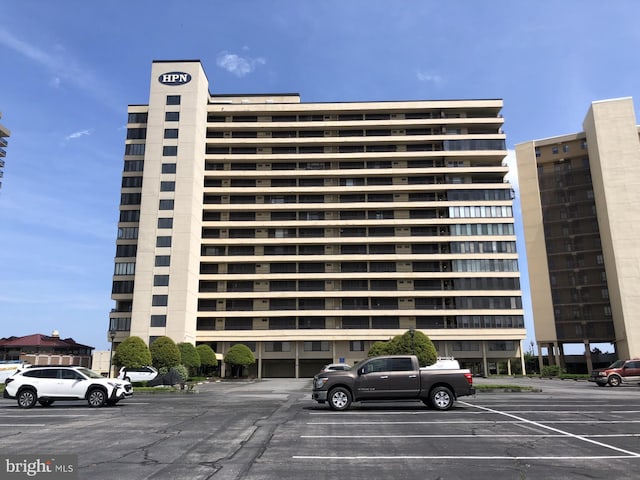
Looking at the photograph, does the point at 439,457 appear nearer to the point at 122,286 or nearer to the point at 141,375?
the point at 141,375

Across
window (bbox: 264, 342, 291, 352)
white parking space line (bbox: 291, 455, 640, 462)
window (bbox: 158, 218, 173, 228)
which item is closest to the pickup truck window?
white parking space line (bbox: 291, 455, 640, 462)

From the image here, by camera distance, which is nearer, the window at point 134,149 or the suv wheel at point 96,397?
the suv wheel at point 96,397

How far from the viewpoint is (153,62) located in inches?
2621

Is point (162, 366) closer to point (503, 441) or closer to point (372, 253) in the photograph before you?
point (372, 253)

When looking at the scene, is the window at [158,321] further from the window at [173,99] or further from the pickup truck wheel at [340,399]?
the pickup truck wheel at [340,399]

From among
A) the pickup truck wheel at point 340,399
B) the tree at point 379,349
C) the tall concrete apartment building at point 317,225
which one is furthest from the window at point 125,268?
the pickup truck wheel at point 340,399

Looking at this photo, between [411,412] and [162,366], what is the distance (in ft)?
113

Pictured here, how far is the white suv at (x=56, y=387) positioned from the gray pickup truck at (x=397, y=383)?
33.1 feet

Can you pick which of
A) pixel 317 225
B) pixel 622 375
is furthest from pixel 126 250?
pixel 622 375

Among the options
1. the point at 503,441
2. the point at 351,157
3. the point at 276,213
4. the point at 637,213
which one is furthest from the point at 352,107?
the point at 503,441

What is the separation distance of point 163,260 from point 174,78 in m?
25.9

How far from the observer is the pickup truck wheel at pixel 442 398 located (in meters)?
17.5

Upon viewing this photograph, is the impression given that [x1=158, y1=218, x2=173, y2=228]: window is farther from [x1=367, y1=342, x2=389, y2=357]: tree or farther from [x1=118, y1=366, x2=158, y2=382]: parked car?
[x1=367, y1=342, x2=389, y2=357]: tree

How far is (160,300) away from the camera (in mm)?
58781
